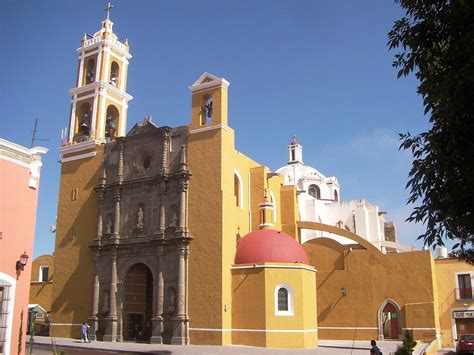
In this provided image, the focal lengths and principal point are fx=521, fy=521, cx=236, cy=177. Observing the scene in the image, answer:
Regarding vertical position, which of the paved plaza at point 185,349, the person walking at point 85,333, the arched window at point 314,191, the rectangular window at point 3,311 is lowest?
the paved plaza at point 185,349

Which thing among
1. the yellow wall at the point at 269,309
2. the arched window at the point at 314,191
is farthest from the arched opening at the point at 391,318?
the arched window at the point at 314,191

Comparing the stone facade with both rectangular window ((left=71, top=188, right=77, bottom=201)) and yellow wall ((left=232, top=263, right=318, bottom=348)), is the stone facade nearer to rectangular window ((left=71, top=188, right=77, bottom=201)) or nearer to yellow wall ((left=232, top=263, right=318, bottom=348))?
rectangular window ((left=71, top=188, right=77, bottom=201))

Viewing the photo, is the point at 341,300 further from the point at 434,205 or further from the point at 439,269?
the point at 434,205

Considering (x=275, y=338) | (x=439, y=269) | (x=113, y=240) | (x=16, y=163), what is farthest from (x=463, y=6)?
(x=439, y=269)

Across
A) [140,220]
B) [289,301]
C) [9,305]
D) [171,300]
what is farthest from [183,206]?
[9,305]

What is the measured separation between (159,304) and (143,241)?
2.98 m

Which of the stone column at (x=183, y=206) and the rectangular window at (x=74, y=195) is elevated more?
the rectangular window at (x=74, y=195)

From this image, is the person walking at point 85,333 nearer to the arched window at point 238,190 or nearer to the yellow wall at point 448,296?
the arched window at point 238,190

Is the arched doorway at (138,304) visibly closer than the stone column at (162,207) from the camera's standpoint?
No

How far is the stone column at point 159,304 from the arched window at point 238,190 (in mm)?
4375

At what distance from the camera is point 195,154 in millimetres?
23469

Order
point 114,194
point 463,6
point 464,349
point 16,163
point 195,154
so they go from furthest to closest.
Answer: point 114,194 → point 195,154 → point 464,349 → point 16,163 → point 463,6

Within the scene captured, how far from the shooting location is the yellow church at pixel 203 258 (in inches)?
846

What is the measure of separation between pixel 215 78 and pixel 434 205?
18.6 m
